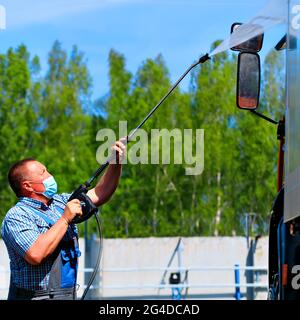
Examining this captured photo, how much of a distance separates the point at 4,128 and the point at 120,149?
1238 centimetres

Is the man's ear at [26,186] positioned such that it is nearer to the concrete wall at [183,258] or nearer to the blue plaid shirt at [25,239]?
the blue plaid shirt at [25,239]

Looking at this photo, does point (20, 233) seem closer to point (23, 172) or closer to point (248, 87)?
point (23, 172)

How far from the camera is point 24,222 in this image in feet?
11.6

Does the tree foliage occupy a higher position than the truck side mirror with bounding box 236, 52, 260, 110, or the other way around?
the tree foliage

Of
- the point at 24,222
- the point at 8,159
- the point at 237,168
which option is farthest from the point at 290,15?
the point at 8,159

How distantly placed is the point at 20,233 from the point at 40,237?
12 cm

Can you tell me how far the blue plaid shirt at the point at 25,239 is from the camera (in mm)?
3473

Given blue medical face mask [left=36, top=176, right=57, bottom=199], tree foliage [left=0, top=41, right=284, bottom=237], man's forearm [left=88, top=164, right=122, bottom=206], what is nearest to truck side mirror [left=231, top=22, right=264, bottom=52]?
man's forearm [left=88, top=164, right=122, bottom=206]

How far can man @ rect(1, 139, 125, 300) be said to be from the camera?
3.41 m

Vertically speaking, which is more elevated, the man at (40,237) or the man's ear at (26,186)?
the man's ear at (26,186)

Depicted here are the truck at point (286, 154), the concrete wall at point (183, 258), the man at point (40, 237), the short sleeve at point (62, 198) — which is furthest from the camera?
the concrete wall at point (183, 258)

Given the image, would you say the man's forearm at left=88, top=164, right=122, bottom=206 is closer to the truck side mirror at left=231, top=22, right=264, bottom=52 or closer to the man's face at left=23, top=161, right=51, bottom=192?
the man's face at left=23, top=161, right=51, bottom=192

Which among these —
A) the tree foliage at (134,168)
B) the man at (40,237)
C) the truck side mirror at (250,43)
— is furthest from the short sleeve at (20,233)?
the tree foliage at (134,168)

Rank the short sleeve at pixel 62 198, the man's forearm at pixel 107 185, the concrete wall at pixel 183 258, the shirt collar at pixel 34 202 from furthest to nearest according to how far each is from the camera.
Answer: the concrete wall at pixel 183 258 < the man's forearm at pixel 107 185 < the short sleeve at pixel 62 198 < the shirt collar at pixel 34 202
